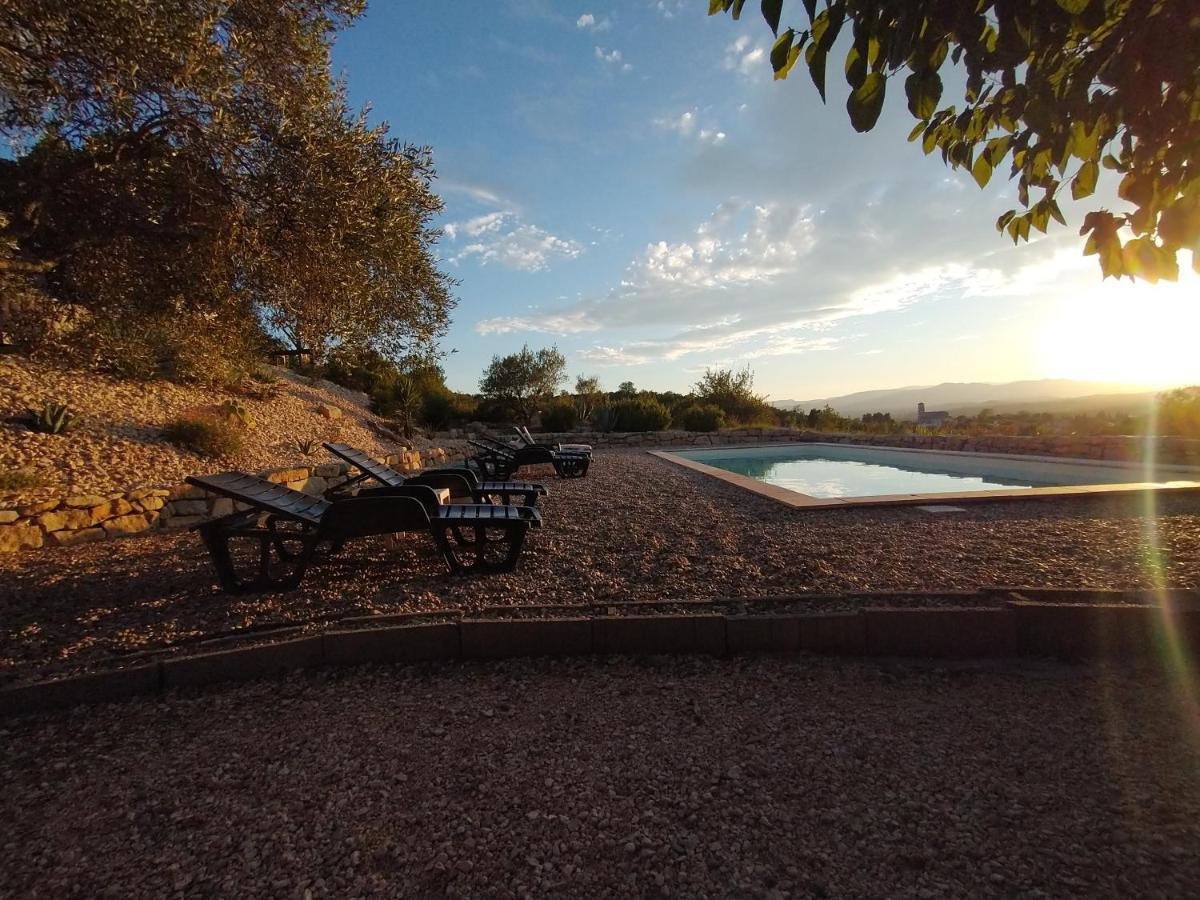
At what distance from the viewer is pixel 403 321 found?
7.25 metres

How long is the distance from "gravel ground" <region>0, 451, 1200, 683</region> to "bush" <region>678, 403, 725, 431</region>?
12869mm

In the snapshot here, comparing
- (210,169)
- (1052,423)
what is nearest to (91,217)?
(210,169)

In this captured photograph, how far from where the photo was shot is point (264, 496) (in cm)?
395

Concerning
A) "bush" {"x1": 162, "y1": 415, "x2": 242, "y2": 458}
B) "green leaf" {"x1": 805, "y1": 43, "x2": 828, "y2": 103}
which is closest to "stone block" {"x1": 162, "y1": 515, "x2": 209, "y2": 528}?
"bush" {"x1": 162, "y1": 415, "x2": 242, "y2": 458}

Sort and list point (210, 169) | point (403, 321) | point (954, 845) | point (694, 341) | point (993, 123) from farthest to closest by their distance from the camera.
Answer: point (694, 341)
point (403, 321)
point (210, 169)
point (993, 123)
point (954, 845)

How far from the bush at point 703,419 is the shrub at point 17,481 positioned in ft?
52.3

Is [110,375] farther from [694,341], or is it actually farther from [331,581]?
[694,341]

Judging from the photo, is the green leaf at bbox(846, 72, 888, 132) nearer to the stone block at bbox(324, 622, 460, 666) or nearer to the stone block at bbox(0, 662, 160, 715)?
the stone block at bbox(324, 622, 460, 666)

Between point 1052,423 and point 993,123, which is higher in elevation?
point 993,123

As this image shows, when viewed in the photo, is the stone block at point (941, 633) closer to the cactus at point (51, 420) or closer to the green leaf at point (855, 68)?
the green leaf at point (855, 68)

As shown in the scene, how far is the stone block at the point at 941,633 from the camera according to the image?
2695mm

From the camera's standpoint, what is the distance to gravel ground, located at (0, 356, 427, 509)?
5445 millimetres

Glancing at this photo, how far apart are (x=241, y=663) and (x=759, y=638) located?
2.45 meters

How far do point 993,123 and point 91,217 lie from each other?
7.31 meters
